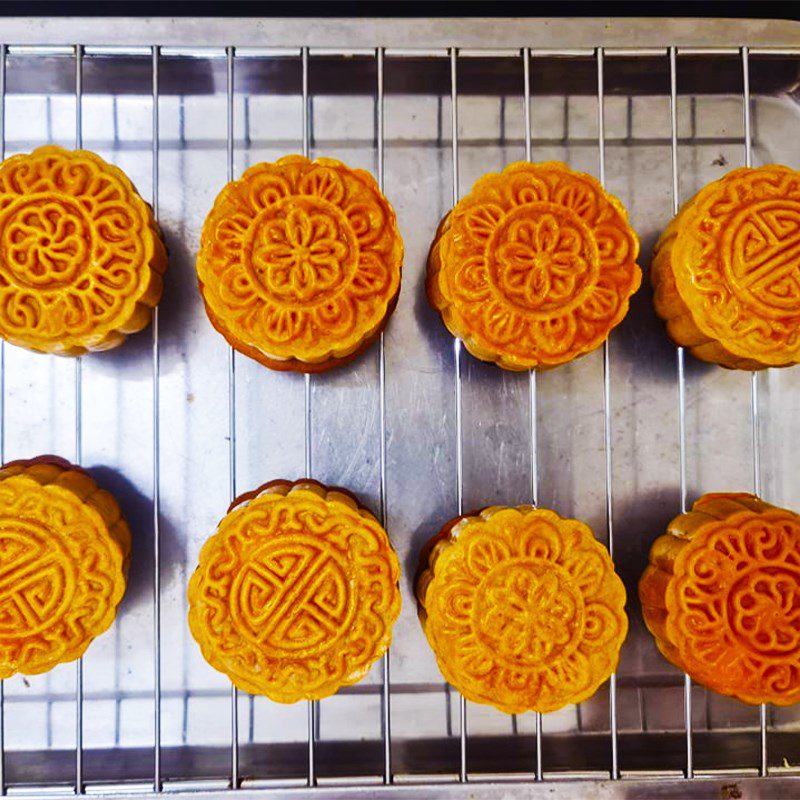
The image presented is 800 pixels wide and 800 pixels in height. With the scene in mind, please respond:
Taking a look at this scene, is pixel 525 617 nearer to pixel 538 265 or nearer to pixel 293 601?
pixel 293 601

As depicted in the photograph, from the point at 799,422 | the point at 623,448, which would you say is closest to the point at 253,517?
the point at 623,448

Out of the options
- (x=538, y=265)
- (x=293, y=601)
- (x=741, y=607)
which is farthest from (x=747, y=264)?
(x=293, y=601)

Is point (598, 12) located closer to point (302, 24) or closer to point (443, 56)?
point (443, 56)

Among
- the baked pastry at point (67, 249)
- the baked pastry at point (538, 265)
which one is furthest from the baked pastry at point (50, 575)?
the baked pastry at point (538, 265)

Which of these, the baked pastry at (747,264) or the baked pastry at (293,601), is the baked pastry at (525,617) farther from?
the baked pastry at (747,264)

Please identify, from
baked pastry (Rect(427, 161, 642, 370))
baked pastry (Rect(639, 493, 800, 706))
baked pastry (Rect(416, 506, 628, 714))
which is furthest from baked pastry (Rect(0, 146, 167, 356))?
baked pastry (Rect(639, 493, 800, 706))
